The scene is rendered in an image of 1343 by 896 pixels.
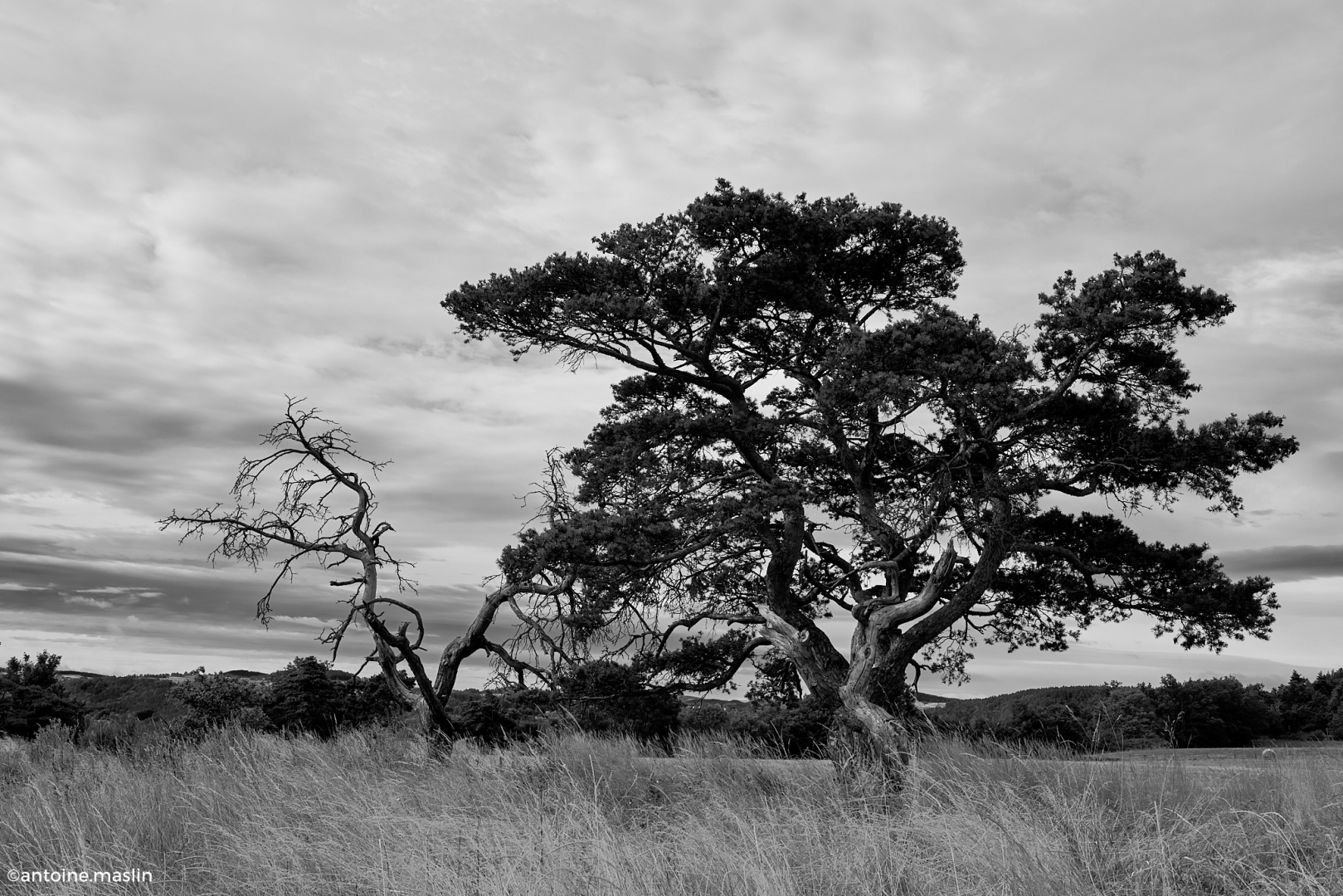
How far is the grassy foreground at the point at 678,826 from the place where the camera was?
669 centimetres

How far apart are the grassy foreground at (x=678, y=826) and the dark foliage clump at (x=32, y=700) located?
11111 millimetres

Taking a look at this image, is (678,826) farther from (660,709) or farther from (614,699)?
(660,709)

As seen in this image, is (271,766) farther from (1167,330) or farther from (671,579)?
(1167,330)

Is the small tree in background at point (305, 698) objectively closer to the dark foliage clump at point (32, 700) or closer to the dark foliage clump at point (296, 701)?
the dark foliage clump at point (296, 701)

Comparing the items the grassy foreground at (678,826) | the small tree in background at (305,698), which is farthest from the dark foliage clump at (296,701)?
the grassy foreground at (678,826)

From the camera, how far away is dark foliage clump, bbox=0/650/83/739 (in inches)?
832

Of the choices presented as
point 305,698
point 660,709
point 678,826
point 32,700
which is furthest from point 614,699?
point 32,700

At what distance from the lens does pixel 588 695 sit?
17.3 m

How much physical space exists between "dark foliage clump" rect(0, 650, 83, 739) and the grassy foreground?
1111 centimetres

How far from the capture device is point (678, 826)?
8234mm

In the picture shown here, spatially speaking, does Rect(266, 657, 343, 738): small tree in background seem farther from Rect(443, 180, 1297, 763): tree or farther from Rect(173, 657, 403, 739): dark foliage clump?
Rect(443, 180, 1297, 763): tree

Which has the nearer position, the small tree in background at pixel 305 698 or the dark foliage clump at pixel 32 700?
the small tree in background at pixel 305 698

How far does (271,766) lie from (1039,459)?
12891mm

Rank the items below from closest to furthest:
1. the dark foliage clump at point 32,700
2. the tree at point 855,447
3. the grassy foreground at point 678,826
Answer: the grassy foreground at point 678,826 → the tree at point 855,447 → the dark foliage clump at point 32,700
